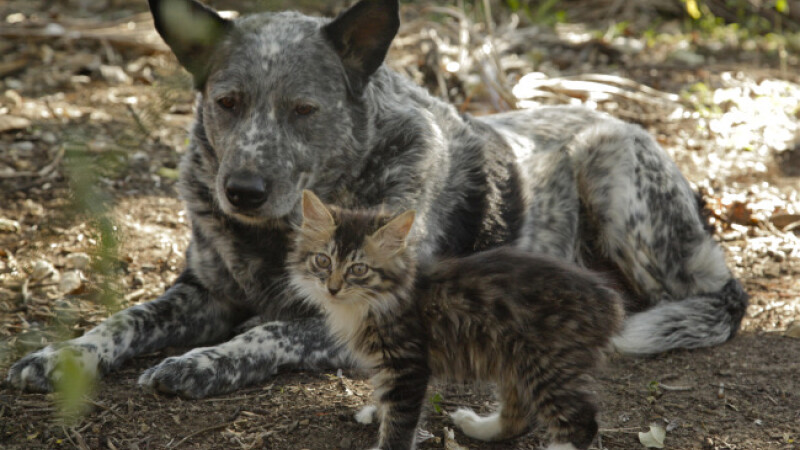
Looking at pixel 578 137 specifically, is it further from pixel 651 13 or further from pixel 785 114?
pixel 651 13

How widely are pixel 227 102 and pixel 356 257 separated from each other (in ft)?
4.06

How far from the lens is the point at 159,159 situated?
225 inches

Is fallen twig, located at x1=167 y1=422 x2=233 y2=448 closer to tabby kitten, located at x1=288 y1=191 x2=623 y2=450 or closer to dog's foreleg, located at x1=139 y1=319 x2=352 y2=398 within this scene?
dog's foreleg, located at x1=139 y1=319 x2=352 y2=398

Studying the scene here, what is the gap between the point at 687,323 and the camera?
166 inches

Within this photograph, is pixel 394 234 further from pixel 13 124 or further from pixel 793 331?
pixel 13 124

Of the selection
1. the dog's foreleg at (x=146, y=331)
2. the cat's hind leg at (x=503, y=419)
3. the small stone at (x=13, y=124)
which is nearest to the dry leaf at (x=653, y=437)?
the cat's hind leg at (x=503, y=419)

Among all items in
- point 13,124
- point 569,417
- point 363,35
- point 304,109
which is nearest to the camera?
point 569,417

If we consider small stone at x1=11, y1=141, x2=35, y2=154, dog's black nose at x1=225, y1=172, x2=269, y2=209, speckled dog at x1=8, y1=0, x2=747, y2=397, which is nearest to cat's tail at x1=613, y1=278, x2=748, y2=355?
speckled dog at x1=8, y1=0, x2=747, y2=397

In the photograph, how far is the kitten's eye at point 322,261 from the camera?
9.16 feet

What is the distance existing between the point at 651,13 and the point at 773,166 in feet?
13.0

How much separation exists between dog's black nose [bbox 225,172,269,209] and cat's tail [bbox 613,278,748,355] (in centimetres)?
180

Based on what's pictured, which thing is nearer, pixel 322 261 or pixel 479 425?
pixel 322 261

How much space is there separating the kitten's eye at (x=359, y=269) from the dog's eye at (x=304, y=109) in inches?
45.0

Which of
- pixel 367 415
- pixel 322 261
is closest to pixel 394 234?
pixel 322 261
